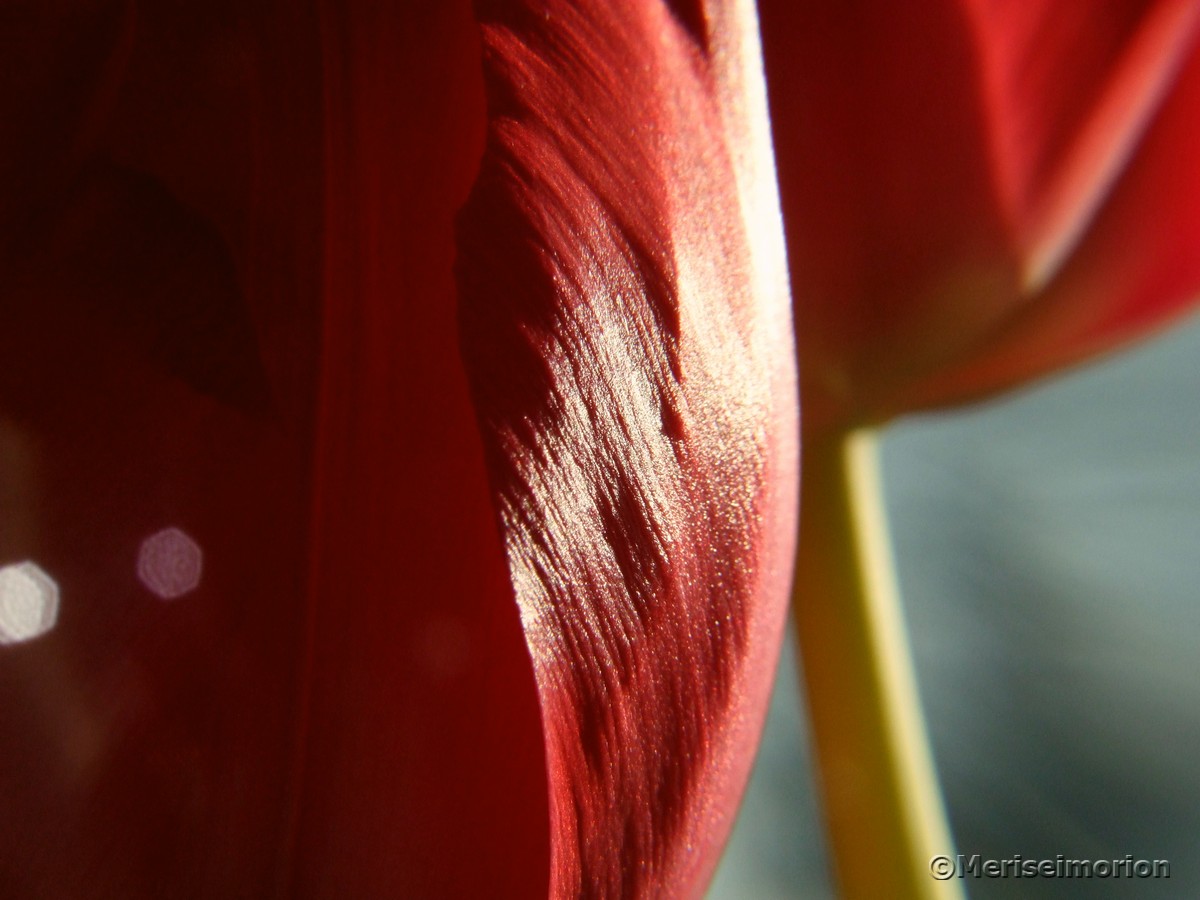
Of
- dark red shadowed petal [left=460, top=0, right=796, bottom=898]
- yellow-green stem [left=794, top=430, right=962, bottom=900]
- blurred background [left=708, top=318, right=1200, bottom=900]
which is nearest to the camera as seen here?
dark red shadowed petal [left=460, top=0, right=796, bottom=898]

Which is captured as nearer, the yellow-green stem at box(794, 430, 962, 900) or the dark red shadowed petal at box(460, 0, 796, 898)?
the dark red shadowed petal at box(460, 0, 796, 898)

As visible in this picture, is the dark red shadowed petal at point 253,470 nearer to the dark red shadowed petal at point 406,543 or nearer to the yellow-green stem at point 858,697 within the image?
the dark red shadowed petal at point 406,543

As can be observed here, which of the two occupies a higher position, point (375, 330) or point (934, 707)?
point (375, 330)

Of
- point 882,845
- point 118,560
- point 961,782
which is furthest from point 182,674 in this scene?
point 961,782

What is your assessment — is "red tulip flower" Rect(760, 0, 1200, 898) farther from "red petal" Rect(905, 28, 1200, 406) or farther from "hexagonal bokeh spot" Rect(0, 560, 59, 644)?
"hexagonal bokeh spot" Rect(0, 560, 59, 644)

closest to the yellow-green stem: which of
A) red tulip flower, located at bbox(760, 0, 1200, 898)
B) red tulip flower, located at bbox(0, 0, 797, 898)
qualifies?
red tulip flower, located at bbox(760, 0, 1200, 898)

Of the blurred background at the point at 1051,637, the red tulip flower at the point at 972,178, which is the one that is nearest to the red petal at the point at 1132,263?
the red tulip flower at the point at 972,178

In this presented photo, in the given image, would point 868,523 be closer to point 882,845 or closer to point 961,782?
point 882,845

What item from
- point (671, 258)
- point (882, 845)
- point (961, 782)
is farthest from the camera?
point (961, 782)

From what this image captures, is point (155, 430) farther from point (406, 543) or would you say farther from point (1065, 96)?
point (1065, 96)
